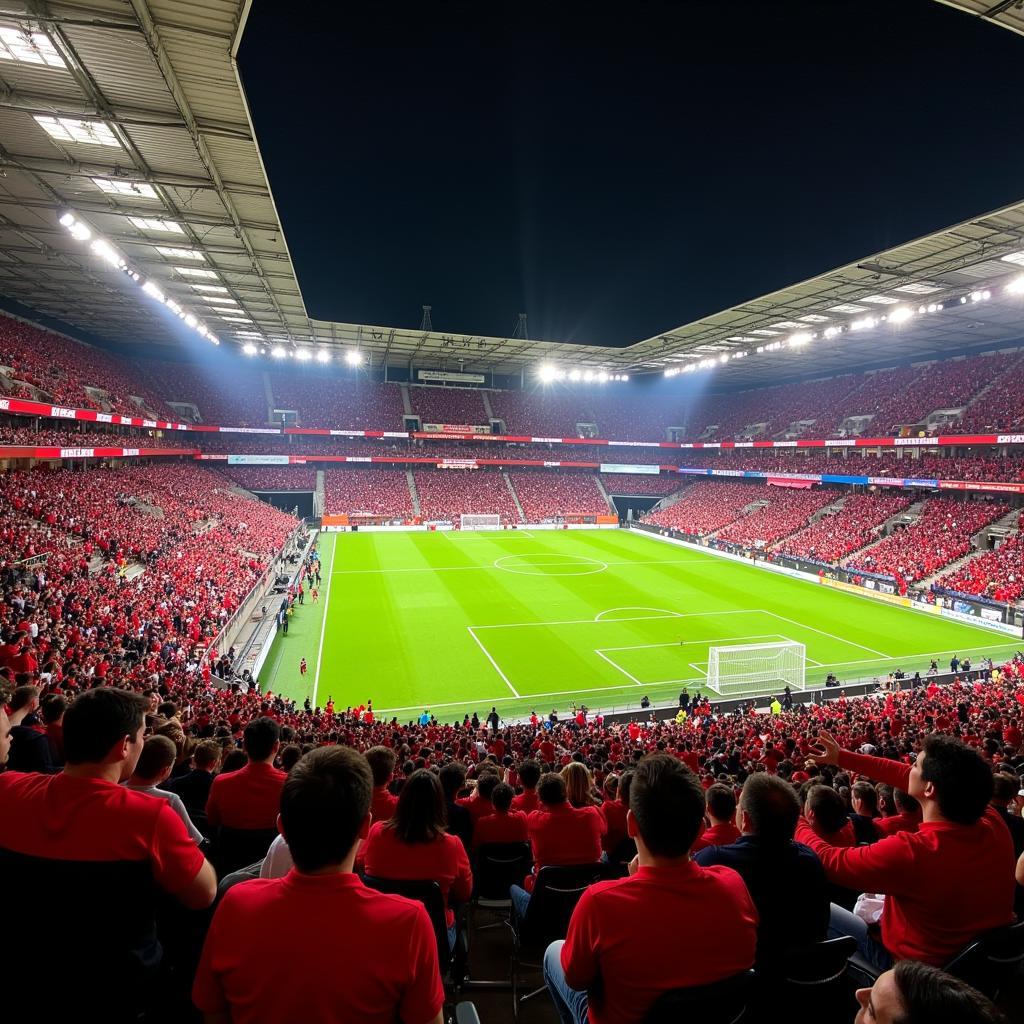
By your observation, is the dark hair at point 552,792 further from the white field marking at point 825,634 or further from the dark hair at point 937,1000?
the white field marking at point 825,634

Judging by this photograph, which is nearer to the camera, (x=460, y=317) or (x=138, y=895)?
(x=138, y=895)

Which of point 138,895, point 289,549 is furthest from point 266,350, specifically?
point 138,895

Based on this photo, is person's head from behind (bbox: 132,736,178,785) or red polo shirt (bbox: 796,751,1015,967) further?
person's head from behind (bbox: 132,736,178,785)

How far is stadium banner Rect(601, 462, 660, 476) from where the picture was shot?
70875 millimetres

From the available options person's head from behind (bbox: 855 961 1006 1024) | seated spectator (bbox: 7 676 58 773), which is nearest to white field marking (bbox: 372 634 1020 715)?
seated spectator (bbox: 7 676 58 773)

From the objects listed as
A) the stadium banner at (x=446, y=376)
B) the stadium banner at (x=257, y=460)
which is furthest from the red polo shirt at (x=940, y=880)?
the stadium banner at (x=446, y=376)

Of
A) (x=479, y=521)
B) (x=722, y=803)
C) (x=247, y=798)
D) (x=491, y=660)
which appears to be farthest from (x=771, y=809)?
(x=479, y=521)

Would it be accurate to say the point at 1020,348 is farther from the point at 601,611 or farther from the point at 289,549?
the point at 289,549

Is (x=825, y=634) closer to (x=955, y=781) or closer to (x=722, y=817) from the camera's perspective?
(x=722, y=817)

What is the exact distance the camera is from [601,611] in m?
30.7

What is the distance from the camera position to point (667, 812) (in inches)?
98.4

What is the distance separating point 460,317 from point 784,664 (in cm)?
5575

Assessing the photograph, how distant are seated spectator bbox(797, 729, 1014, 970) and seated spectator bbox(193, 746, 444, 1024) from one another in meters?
2.36

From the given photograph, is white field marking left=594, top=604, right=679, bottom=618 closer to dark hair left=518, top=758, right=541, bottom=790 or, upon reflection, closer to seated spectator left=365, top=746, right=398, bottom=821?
dark hair left=518, top=758, right=541, bottom=790
